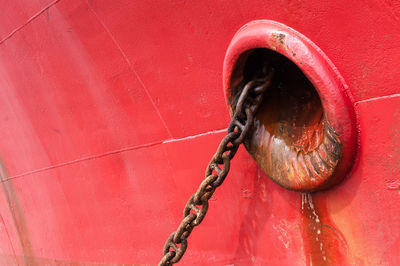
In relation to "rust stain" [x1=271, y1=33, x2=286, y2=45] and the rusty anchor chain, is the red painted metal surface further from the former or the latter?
the rusty anchor chain

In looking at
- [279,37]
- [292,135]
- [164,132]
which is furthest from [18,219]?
[279,37]

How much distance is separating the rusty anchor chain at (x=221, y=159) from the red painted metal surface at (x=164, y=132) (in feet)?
0.71

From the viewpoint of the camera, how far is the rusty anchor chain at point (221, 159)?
1.55m

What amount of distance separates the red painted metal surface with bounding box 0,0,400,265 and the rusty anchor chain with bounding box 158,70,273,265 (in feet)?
0.71

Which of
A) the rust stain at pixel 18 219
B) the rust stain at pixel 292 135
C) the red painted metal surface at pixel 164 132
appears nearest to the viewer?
the red painted metal surface at pixel 164 132

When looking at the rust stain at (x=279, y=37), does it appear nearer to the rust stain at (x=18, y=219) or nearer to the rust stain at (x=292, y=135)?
the rust stain at (x=292, y=135)

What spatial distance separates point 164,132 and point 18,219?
2253 millimetres

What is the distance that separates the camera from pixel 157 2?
5.91ft

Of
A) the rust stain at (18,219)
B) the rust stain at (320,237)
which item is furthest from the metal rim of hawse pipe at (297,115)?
the rust stain at (18,219)

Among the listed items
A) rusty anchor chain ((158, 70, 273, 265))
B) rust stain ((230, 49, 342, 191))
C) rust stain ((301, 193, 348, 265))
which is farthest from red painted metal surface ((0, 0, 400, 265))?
rusty anchor chain ((158, 70, 273, 265))

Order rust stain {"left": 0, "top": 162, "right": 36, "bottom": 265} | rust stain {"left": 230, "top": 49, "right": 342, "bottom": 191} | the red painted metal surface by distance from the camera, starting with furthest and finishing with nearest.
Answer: rust stain {"left": 0, "top": 162, "right": 36, "bottom": 265}, rust stain {"left": 230, "top": 49, "right": 342, "bottom": 191}, the red painted metal surface

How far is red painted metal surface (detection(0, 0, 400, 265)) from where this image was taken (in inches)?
52.8

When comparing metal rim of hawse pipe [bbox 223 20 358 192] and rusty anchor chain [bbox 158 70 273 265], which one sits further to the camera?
rusty anchor chain [bbox 158 70 273 265]

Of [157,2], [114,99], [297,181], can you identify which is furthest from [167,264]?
[157,2]
